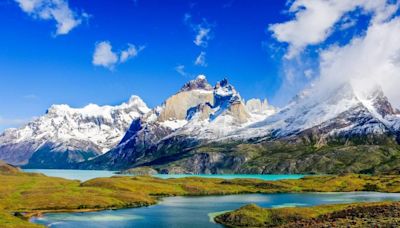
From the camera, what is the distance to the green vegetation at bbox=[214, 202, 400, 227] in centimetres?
13150

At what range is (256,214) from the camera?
160 m

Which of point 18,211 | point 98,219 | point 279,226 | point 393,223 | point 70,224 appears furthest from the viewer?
point 18,211

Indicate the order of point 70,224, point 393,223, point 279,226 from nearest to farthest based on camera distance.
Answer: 1. point 393,223
2. point 279,226
3. point 70,224

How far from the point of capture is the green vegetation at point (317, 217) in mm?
131500

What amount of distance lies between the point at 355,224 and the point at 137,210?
94.0m

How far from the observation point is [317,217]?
497 ft

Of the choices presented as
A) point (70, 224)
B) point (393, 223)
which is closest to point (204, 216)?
point (70, 224)

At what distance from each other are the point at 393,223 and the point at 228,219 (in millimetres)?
53163

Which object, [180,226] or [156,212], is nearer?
[180,226]

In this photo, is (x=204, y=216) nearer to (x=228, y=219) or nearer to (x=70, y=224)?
Answer: (x=228, y=219)

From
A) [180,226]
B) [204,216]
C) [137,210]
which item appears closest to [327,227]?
[180,226]

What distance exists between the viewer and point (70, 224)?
15500 centimetres

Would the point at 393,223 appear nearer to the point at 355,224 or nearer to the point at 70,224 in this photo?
the point at 355,224

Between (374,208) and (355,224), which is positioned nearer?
(355,224)
